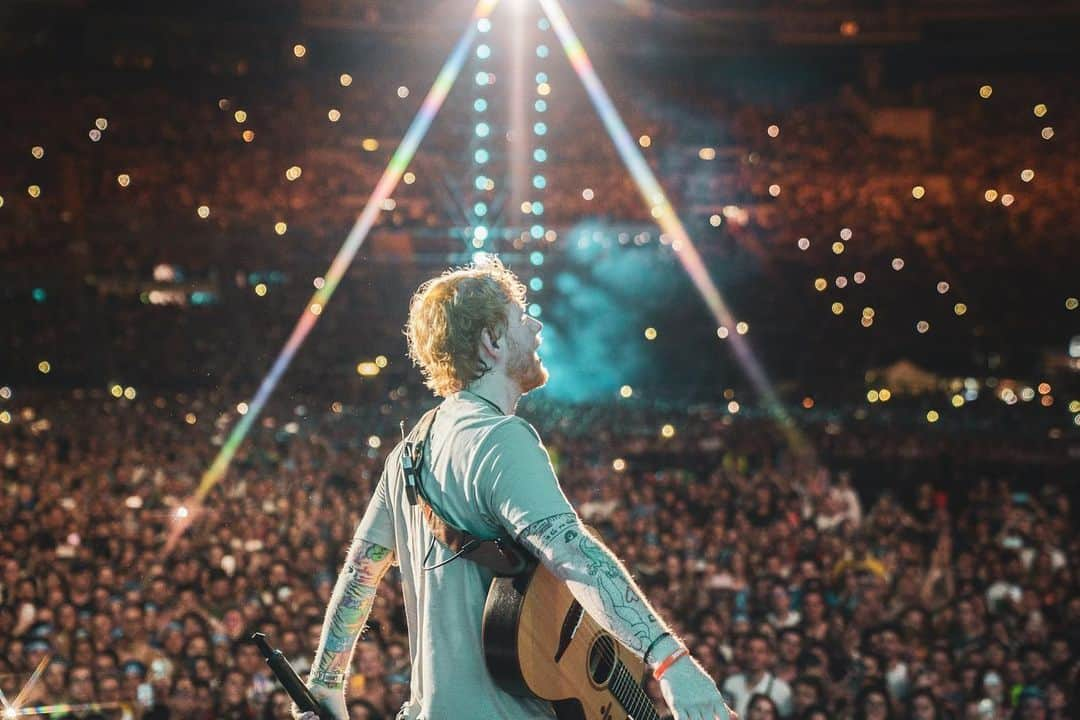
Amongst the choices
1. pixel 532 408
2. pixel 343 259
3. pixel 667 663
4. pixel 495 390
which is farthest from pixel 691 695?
pixel 343 259

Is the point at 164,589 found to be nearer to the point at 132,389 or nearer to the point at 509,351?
the point at 509,351

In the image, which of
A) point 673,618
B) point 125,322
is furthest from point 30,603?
point 125,322

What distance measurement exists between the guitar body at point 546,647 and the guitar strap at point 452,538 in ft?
0.09

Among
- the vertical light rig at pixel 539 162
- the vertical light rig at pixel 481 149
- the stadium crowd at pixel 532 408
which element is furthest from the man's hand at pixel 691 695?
the vertical light rig at pixel 481 149

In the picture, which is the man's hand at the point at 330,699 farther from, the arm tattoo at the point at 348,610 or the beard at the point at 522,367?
the beard at the point at 522,367

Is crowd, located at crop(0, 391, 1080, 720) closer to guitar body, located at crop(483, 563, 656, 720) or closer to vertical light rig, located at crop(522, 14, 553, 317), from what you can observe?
guitar body, located at crop(483, 563, 656, 720)

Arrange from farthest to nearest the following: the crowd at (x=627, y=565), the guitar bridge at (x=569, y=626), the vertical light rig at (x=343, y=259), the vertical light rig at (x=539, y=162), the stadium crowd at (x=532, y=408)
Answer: the vertical light rig at (x=539, y=162), the vertical light rig at (x=343, y=259), the stadium crowd at (x=532, y=408), the crowd at (x=627, y=565), the guitar bridge at (x=569, y=626)

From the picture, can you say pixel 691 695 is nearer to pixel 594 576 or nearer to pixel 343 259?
pixel 594 576

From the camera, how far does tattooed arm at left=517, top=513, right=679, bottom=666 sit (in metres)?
1.84

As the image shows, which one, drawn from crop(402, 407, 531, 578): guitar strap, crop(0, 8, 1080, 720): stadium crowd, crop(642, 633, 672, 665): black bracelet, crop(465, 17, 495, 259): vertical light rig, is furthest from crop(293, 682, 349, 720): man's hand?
crop(465, 17, 495, 259): vertical light rig

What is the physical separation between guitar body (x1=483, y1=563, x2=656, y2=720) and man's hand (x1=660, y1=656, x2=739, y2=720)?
24 cm

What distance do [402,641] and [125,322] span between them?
12583mm

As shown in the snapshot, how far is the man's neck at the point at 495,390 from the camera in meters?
2.15

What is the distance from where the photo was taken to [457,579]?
207cm
